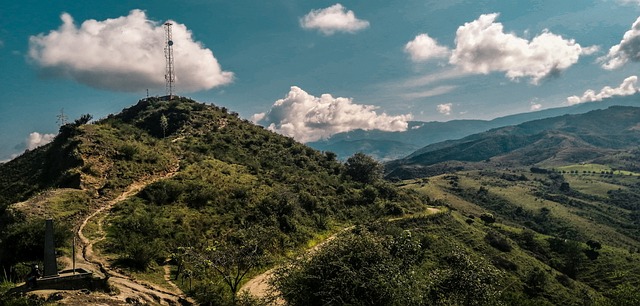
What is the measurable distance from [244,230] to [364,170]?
65763 millimetres

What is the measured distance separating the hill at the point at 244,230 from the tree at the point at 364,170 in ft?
1.25

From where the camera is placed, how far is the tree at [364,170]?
372ft

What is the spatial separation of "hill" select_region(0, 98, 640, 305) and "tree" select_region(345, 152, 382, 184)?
1.25 feet

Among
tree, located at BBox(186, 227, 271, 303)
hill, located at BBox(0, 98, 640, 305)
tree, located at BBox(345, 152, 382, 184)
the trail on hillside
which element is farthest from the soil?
tree, located at BBox(345, 152, 382, 184)

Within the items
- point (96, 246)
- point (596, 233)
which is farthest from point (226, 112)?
point (596, 233)

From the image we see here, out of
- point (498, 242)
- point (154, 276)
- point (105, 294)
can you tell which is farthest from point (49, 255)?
point (498, 242)

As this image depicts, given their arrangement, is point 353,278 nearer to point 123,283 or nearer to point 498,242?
point 123,283

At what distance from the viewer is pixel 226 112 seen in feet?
436

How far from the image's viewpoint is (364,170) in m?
114

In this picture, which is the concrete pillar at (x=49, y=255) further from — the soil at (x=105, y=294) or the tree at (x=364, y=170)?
the tree at (x=364, y=170)

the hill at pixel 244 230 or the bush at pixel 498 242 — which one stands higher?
the hill at pixel 244 230

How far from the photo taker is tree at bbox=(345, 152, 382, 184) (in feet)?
372

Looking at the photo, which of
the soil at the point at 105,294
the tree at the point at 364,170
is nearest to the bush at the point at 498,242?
the tree at the point at 364,170

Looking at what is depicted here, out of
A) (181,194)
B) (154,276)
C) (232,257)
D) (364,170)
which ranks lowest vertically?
(154,276)
